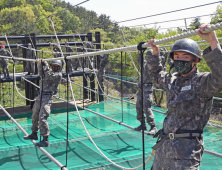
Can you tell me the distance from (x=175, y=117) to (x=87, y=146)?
461cm

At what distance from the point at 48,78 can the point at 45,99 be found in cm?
42

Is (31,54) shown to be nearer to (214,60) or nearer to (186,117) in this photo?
(186,117)

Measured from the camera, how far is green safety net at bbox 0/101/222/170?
5.38m

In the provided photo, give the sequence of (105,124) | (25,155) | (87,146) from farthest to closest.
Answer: (105,124) < (87,146) < (25,155)

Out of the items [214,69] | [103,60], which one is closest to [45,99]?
[214,69]

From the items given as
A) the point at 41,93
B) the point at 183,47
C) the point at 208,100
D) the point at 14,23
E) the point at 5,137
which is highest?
the point at 14,23

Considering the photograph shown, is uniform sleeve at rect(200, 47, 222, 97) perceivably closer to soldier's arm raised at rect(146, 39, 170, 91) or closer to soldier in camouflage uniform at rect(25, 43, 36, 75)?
soldier's arm raised at rect(146, 39, 170, 91)

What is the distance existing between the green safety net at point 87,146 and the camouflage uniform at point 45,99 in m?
0.72

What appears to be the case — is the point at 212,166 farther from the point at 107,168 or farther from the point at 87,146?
the point at 87,146

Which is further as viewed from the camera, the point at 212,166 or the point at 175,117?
the point at 212,166

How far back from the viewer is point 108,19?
195 ft

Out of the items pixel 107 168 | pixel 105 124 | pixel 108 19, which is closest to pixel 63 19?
pixel 108 19

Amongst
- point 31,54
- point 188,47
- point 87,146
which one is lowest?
point 87,146

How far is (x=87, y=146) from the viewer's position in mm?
6527
